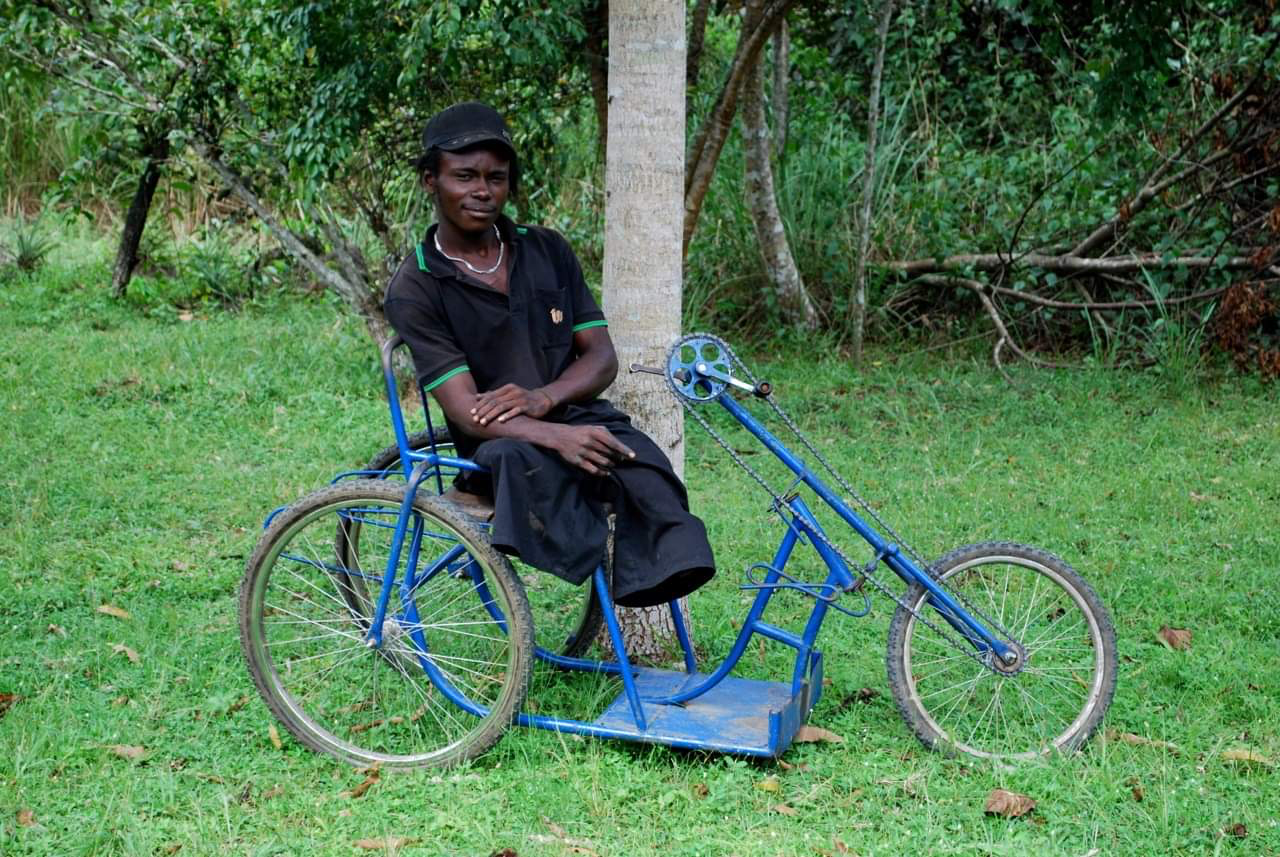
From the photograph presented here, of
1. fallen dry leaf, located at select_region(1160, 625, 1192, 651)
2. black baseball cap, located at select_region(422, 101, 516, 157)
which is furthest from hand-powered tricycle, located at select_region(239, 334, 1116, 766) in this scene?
black baseball cap, located at select_region(422, 101, 516, 157)

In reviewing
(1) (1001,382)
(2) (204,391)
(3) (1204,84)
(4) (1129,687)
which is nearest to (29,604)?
(2) (204,391)

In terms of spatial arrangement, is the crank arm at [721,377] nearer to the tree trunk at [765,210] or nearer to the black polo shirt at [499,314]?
the black polo shirt at [499,314]

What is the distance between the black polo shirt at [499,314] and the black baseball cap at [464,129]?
273 millimetres

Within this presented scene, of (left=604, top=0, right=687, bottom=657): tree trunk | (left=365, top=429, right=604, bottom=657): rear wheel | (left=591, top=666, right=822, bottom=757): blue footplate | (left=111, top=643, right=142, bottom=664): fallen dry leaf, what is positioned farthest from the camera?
(left=111, top=643, right=142, bottom=664): fallen dry leaf

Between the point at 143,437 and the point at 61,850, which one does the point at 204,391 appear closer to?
the point at 143,437

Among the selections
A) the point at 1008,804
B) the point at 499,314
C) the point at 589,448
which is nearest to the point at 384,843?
the point at 589,448

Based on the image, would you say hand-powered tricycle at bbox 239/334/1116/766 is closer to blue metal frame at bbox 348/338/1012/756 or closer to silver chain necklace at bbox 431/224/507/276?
blue metal frame at bbox 348/338/1012/756

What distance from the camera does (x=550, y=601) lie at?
484cm

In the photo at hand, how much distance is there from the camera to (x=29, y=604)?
15.5 ft

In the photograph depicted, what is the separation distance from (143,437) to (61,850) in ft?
12.5

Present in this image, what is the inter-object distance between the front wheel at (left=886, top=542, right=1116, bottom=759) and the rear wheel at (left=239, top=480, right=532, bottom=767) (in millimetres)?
1029

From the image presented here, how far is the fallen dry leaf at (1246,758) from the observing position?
358 cm

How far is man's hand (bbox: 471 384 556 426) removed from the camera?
11.6 ft

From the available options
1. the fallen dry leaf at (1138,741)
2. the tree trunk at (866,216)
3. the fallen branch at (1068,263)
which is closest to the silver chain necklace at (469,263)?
the fallen dry leaf at (1138,741)
